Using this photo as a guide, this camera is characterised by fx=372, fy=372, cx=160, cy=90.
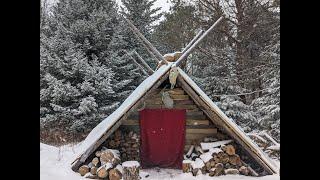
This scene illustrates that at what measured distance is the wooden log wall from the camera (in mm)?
8797

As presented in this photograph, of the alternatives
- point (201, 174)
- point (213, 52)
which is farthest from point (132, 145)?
point (213, 52)

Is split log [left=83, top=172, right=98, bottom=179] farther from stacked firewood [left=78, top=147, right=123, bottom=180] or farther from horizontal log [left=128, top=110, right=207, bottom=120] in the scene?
horizontal log [left=128, top=110, right=207, bottom=120]

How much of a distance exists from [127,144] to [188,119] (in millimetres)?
1559

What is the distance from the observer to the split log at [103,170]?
7.74 m

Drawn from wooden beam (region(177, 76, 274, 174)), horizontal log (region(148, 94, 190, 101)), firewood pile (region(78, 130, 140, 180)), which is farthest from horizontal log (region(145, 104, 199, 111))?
firewood pile (region(78, 130, 140, 180))

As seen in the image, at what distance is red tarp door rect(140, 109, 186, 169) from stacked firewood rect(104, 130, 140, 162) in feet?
0.80

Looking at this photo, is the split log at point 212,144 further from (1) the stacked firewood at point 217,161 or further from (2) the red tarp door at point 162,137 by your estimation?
(2) the red tarp door at point 162,137

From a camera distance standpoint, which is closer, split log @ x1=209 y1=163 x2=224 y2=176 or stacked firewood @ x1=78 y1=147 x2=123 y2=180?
stacked firewood @ x1=78 y1=147 x2=123 y2=180

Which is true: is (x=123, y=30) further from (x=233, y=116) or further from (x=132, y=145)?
(x=132, y=145)

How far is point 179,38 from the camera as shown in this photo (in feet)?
60.6

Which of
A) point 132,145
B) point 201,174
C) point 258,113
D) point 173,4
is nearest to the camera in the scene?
point 201,174

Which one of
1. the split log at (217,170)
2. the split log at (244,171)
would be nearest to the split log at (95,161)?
the split log at (217,170)

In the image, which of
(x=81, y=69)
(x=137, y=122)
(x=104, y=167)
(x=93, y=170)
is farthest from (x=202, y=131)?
(x=81, y=69)
